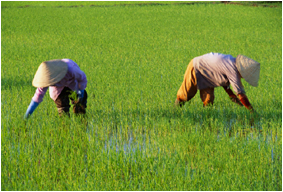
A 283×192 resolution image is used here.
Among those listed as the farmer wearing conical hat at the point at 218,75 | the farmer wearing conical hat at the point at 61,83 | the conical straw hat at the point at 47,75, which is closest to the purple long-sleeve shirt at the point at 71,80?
the farmer wearing conical hat at the point at 61,83

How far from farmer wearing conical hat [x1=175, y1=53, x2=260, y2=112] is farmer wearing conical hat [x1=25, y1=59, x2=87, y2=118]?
3.96ft

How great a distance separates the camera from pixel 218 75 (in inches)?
137

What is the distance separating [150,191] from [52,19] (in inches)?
599

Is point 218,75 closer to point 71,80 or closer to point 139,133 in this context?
point 139,133

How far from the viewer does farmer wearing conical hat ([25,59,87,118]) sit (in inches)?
116

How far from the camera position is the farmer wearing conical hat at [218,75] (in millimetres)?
3125

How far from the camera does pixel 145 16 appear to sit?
1684 cm

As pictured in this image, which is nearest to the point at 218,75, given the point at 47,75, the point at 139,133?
the point at 139,133

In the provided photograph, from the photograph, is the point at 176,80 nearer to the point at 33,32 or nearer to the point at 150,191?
the point at 150,191

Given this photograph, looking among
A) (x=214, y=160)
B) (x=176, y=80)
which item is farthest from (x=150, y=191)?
(x=176, y=80)

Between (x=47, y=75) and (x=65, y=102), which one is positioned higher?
(x=47, y=75)

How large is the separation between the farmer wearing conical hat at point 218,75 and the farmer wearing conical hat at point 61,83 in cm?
121

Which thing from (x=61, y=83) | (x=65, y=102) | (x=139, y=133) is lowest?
(x=139, y=133)

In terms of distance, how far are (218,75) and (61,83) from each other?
5.38 ft
